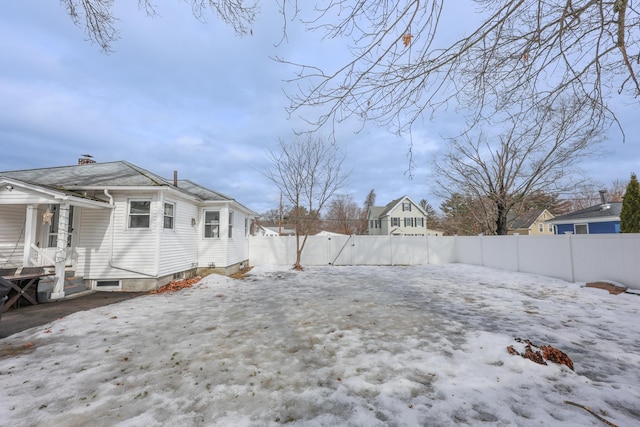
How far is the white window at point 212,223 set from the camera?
34.3ft

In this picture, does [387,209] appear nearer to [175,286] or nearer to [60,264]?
[175,286]

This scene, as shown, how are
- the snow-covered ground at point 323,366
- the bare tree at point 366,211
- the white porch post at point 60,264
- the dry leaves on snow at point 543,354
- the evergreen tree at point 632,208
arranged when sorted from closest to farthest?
1. the snow-covered ground at point 323,366
2. the dry leaves on snow at point 543,354
3. the white porch post at point 60,264
4. the evergreen tree at point 632,208
5. the bare tree at point 366,211

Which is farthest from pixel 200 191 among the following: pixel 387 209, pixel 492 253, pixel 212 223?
pixel 387 209

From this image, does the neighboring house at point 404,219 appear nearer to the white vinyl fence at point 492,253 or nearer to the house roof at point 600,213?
the house roof at point 600,213

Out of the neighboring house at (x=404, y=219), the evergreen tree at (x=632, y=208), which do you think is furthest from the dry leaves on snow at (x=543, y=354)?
the neighboring house at (x=404, y=219)

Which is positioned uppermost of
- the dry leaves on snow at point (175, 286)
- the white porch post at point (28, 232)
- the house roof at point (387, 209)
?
the house roof at point (387, 209)

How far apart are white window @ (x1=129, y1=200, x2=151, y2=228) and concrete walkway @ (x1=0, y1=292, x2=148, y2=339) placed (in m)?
1.92

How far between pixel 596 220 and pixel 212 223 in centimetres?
1923

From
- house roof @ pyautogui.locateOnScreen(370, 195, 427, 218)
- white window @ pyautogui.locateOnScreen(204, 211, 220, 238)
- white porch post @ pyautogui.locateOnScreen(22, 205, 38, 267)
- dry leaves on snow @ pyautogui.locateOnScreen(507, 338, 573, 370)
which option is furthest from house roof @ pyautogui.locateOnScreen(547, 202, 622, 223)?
white porch post @ pyautogui.locateOnScreen(22, 205, 38, 267)

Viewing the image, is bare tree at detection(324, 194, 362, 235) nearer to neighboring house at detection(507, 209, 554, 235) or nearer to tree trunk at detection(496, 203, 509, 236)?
neighboring house at detection(507, 209, 554, 235)

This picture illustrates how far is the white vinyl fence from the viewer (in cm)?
687

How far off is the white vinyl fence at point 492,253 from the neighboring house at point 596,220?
523cm

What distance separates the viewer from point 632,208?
11.1 m

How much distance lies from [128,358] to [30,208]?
5.88 metres
